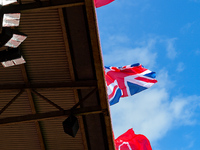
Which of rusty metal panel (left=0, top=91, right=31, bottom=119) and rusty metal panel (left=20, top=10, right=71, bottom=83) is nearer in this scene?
rusty metal panel (left=20, top=10, right=71, bottom=83)

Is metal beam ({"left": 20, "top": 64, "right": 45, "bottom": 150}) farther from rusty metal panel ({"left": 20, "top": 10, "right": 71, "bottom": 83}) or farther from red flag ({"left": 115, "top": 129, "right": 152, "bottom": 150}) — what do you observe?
red flag ({"left": 115, "top": 129, "right": 152, "bottom": 150})

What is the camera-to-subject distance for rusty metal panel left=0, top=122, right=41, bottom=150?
1047cm

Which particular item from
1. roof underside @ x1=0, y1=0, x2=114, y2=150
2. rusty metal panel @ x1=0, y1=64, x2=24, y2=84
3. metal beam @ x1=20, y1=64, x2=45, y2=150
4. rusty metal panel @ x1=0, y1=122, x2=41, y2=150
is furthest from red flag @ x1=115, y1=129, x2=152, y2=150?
rusty metal panel @ x1=0, y1=64, x2=24, y2=84

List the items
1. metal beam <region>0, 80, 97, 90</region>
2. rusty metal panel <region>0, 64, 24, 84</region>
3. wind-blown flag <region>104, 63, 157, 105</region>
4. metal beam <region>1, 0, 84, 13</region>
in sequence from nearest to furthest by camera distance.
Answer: metal beam <region>1, 0, 84, 13</region>
metal beam <region>0, 80, 97, 90</region>
rusty metal panel <region>0, 64, 24, 84</region>
wind-blown flag <region>104, 63, 157, 105</region>

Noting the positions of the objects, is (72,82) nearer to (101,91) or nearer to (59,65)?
(59,65)

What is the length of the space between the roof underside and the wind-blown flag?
341cm

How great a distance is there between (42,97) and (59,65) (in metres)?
1.09

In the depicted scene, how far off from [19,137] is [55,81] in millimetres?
2903

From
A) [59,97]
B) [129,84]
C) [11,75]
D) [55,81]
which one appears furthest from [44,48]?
[129,84]

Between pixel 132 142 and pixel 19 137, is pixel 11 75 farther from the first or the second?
pixel 132 142

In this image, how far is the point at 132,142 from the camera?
42.0 feet

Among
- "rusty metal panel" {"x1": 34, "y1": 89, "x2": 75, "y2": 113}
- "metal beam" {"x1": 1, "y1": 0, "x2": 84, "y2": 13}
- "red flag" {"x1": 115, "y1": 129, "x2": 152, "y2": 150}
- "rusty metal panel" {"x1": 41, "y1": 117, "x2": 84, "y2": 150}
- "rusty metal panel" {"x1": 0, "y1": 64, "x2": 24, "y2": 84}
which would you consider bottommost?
"red flag" {"x1": 115, "y1": 129, "x2": 152, "y2": 150}

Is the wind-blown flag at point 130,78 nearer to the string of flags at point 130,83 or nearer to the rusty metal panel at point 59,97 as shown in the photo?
the string of flags at point 130,83

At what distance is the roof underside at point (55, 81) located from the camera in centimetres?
810
